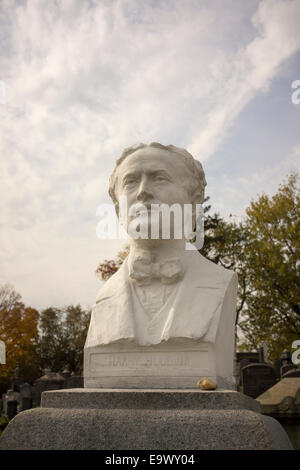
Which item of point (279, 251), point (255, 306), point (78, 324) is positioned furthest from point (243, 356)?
point (78, 324)

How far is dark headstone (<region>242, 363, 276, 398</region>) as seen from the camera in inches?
501

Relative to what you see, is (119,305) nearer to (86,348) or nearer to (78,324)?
(86,348)

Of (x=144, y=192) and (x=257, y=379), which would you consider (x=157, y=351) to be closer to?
(x=144, y=192)

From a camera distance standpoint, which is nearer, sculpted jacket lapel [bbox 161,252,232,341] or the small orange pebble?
the small orange pebble

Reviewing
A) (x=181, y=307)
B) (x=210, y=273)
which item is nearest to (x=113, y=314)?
(x=181, y=307)

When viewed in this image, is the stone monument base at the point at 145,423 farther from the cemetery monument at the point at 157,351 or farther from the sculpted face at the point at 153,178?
the sculpted face at the point at 153,178

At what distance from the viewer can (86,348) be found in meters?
4.03

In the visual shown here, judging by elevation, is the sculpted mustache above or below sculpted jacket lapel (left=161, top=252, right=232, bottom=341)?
above

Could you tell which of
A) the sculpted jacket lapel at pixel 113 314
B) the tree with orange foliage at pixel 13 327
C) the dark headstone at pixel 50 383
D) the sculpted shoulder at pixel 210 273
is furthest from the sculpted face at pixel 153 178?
the tree with orange foliage at pixel 13 327

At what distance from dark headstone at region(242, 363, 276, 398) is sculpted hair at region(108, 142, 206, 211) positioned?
959cm

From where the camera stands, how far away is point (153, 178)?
164 inches

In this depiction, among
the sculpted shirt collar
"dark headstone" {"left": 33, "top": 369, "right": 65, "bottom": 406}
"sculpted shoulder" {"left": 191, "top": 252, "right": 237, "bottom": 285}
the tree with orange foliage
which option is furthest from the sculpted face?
the tree with orange foliage

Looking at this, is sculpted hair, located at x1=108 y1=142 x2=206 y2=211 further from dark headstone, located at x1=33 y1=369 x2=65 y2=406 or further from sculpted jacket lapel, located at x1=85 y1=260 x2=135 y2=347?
dark headstone, located at x1=33 y1=369 x2=65 y2=406
